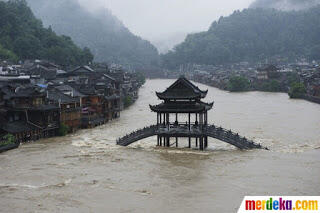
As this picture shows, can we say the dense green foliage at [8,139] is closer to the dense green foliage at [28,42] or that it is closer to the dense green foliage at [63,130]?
the dense green foliage at [63,130]

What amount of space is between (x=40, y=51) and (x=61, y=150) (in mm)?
78403

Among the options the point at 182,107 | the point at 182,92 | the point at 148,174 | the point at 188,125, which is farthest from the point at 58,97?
the point at 148,174

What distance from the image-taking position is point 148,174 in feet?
113

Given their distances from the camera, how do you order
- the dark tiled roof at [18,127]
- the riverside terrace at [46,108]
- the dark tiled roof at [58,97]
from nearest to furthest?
the dark tiled roof at [18,127], the riverside terrace at [46,108], the dark tiled roof at [58,97]

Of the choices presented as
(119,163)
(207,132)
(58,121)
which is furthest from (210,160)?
(58,121)

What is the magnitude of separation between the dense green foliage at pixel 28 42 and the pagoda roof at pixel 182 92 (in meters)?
72.1

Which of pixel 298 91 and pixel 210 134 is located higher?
pixel 298 91

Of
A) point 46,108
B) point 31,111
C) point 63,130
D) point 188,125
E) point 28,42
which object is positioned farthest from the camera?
point 28,42

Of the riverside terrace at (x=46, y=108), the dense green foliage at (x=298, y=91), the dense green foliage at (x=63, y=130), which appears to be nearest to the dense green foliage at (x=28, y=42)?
the riverside terrace at (x=46, y=108)

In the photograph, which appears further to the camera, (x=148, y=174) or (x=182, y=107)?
(x=182, y=107)

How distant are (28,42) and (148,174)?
297ft

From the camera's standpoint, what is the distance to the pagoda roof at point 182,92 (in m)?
42.7

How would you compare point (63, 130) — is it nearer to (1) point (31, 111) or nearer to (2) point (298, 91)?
(1) point (31, 111)

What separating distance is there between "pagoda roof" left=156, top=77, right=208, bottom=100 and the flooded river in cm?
534
